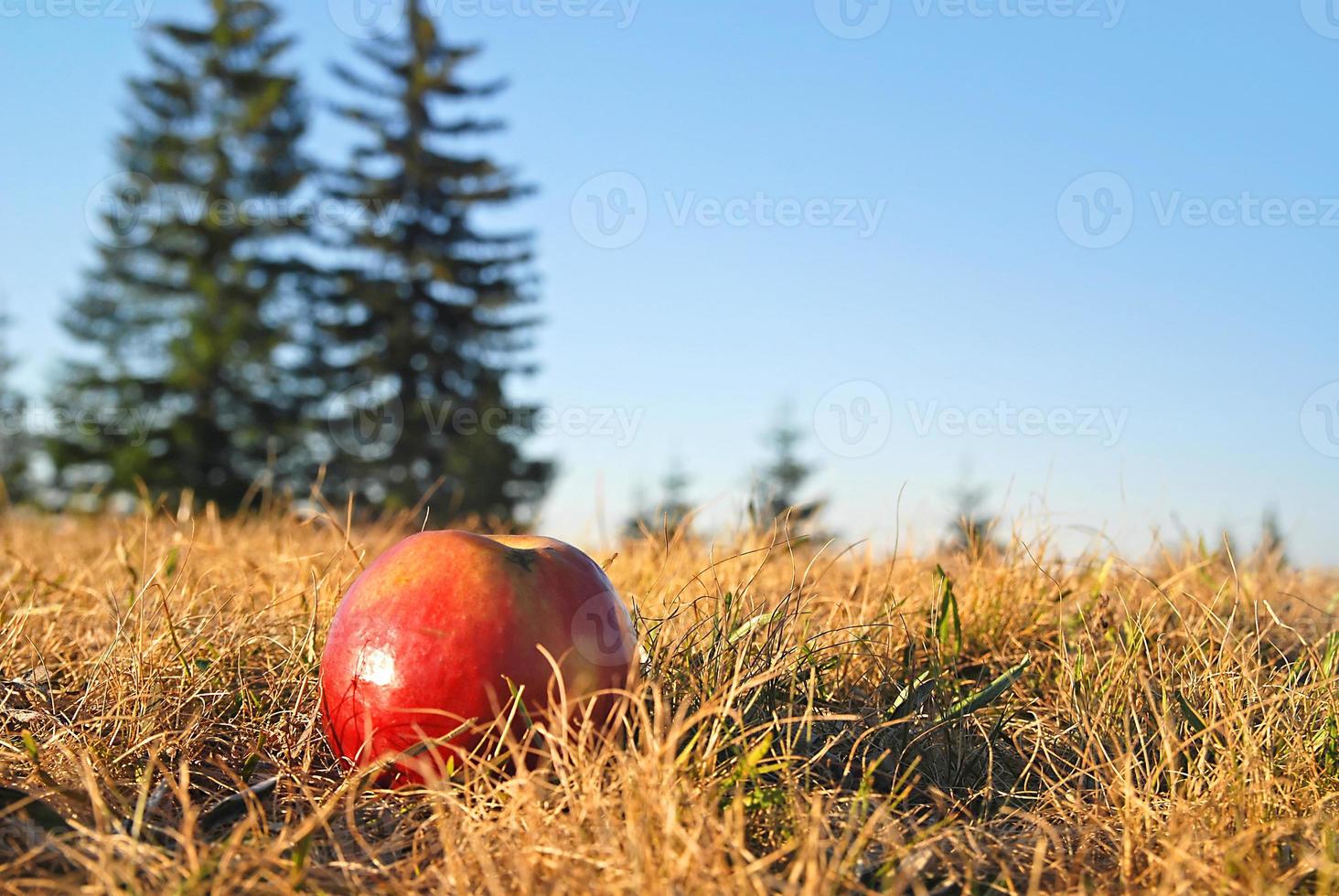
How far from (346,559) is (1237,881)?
2.76 m

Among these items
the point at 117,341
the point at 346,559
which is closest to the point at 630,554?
the point at 346,559

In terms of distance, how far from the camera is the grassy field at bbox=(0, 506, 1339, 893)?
5.39 feet

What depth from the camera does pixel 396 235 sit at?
25.6 metres

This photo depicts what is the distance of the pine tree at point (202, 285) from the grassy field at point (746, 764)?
2191cm

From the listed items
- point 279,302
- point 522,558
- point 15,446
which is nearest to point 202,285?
point 279,302

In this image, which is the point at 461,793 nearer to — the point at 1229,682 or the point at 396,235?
the point at 1229,682

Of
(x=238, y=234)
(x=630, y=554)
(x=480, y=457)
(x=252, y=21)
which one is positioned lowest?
(x=480, y=457)
